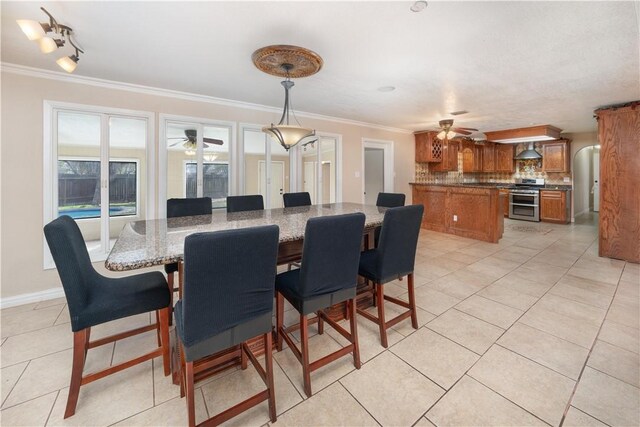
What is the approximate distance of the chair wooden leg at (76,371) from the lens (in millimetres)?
1385

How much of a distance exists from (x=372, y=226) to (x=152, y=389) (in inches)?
70.8

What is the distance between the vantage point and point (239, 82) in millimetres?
3057

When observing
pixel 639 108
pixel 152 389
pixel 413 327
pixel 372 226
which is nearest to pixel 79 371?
pixel 152 389

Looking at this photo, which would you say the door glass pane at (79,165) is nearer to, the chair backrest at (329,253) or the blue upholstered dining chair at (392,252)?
the chair backrest at (329,253)

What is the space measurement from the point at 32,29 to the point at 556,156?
9.23 meters

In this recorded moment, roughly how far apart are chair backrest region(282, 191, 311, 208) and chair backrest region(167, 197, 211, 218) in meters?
0.95

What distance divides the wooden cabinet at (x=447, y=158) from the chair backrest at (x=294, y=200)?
4465mm

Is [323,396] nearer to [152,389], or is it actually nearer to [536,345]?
[152,389]

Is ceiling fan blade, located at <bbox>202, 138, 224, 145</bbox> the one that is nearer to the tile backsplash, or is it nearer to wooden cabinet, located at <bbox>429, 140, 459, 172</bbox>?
the tile backsplash

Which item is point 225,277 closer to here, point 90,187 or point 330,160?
point 90,187

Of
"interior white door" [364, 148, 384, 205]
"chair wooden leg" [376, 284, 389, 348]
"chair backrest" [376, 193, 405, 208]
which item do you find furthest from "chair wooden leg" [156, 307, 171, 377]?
"interior white door" [364, 148, 384, 205]

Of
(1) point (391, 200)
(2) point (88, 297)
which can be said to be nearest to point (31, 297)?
(2) point (88, 297)

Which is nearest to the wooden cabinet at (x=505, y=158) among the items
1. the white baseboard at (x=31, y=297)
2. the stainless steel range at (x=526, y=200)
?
the stainless steel range at (x=526, y=200)

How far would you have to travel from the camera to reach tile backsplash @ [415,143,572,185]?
6.81m
